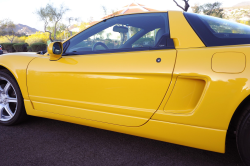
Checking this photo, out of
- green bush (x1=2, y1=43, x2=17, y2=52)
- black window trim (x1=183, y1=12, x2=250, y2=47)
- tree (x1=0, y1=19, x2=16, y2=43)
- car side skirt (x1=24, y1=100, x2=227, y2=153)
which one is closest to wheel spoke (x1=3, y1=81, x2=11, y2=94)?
car side skirt (x1=24, y1=100, x2=227, y2=153)

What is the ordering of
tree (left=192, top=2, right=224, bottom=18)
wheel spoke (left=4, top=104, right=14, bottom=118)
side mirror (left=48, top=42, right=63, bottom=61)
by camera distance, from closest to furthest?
side mirror (left=48, top=42, right=63, bottom=61)
wheel spoke (left=4, top=104, right=14, bottom=118)
tree (left=192, top=2, right=224, bottom=18)

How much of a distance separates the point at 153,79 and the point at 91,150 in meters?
0.97

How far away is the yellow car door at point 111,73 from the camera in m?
1.68

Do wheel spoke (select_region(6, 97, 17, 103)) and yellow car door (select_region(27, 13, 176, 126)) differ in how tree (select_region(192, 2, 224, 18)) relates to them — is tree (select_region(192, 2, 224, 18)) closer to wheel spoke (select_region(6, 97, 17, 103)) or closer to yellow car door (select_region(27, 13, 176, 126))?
yellow car door (select_region(27, 13, 176, 126))

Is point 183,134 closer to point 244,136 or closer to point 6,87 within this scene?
point 244,136

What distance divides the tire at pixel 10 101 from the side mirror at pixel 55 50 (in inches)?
26.9

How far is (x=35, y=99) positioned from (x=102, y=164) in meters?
1.14

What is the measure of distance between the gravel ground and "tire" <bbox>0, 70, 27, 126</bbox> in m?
0.16

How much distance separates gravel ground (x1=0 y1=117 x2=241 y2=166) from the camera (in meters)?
1.80

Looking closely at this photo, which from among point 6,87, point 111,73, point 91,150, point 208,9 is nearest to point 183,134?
point 111,73

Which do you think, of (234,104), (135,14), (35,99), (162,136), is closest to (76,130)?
(35,99)

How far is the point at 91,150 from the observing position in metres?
1.99

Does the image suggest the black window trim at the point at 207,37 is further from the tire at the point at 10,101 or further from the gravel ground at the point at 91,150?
the tire at the point at 10,101

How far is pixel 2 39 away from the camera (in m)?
38.0
